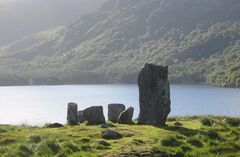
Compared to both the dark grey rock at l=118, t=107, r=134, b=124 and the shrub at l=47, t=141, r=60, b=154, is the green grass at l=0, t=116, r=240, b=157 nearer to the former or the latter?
the shrub at l=47, t=141, r=60, b=154

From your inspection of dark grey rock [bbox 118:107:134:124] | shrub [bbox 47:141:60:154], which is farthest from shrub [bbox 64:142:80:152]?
dark grey rock [bbox 118:107:134:124]

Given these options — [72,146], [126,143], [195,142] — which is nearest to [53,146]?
[72,146]

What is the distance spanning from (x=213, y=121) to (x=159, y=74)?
565cm

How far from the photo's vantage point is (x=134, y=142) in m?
29.2

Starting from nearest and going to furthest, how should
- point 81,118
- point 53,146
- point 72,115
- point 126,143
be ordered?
point 53,146 < point 126,143 < point 72,115 < point 81,118

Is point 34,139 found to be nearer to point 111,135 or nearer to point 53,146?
point 53,146

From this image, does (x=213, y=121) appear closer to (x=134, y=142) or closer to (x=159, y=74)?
(x=159, y=74)

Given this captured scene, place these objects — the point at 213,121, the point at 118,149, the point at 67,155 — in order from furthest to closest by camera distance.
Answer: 1. the point at 213,121
2. the point at 118,149
3. the point at 67,155

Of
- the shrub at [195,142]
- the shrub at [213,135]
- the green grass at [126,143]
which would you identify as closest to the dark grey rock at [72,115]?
the green grass at [126,143]

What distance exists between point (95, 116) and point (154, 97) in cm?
477

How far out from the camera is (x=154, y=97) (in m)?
40.1

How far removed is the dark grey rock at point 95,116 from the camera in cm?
3984

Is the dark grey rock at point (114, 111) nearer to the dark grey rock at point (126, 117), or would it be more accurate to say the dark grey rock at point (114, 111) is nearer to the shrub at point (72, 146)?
the dark grey rock at point (126, 117)

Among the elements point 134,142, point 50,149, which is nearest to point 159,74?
point 134,142
